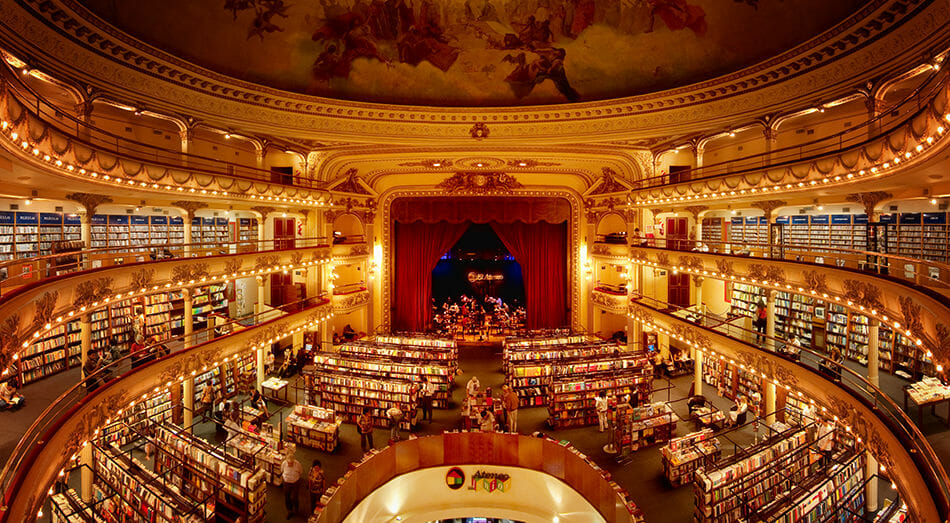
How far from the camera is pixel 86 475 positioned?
8.69m

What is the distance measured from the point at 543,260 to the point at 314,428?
12.5 m

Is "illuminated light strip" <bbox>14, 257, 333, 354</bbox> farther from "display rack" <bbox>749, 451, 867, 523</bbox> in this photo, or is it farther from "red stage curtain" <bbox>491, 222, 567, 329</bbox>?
"display rack" <bbox>749, 451, 867, 523</bbox>

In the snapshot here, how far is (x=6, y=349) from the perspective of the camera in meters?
5.31

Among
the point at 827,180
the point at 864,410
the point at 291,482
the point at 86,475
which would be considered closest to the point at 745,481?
the point at 864,410

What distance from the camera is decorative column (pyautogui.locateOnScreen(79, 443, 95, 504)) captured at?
8.62 meters

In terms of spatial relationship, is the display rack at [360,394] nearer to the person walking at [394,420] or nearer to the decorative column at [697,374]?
the person walking at [394,420]

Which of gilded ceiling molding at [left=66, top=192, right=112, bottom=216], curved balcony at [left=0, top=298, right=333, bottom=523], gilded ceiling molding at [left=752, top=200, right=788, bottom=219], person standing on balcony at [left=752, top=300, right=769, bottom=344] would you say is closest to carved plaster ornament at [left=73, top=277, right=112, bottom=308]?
curved balcony at [left=0, top=298, right=333, bottom=523]

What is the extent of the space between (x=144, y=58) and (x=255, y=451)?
951cm

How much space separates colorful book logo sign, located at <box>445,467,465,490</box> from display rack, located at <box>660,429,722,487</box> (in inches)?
Result: 185

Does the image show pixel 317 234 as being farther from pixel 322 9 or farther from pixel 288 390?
pixel 322 9

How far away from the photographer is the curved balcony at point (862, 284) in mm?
5469

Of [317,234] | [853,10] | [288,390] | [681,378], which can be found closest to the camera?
[853,10]

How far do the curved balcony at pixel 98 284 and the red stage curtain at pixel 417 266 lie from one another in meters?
5.90

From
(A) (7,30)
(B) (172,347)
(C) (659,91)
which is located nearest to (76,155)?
(A) (7,30)
